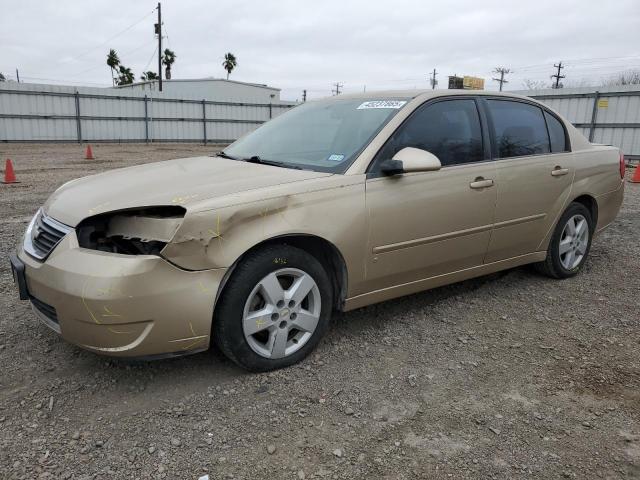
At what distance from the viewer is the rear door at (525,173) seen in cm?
392

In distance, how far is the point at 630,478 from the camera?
2172 millimetres

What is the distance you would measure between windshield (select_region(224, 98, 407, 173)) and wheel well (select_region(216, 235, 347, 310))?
0.45 meters

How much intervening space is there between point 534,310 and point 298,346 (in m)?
2.00

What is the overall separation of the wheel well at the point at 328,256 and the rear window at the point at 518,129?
163cm

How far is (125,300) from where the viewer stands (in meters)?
2.43

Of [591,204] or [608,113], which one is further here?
[608,113]

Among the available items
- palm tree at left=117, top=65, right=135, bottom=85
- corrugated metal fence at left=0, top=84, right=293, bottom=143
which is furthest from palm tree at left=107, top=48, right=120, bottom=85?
corrugated metal fence at left=0, top=84, right=293, bottom=143

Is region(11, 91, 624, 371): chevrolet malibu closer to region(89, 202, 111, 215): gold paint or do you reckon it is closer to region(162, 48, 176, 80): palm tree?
region(89, 202, 111, 215): gold paint

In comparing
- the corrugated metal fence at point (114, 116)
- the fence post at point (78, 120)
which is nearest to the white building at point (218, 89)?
the corrugated metal fence at point (114, 116)

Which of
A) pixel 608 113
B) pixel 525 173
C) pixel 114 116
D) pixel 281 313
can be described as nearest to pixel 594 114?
pixel 608 113

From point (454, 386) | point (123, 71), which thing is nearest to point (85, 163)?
point (454, 386)

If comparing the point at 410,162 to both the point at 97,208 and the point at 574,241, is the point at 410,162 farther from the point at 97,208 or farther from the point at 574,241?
the point at 574,241

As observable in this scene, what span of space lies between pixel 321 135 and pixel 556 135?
216 centimetres

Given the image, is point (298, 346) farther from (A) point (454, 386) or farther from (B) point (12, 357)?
(B) point (12, 357)
